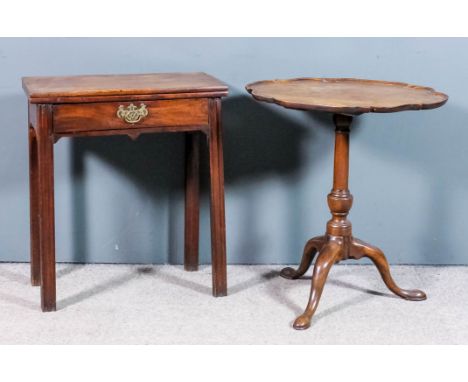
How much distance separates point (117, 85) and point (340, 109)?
0.78 metres

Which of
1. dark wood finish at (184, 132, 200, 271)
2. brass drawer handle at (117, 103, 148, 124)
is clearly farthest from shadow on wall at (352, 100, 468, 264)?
brass drawer handle at (117, 103, 148, 124)

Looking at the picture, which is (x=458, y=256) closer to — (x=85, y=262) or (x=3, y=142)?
(x=85, y=262)

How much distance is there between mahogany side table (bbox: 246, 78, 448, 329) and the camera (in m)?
2.96

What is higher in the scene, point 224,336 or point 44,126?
point 44,126

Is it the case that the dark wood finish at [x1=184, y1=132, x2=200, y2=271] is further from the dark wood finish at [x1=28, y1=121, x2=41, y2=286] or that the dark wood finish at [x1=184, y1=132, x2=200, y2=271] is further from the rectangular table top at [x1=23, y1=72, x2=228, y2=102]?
the dark wood finish at [x1=28, y1=121, x2=41, y2=286]

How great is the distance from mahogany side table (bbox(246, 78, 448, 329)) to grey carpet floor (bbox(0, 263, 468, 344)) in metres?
0.11

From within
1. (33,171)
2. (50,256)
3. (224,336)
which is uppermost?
(33,171)

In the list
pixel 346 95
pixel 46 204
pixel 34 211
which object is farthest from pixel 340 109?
pixel 34 211

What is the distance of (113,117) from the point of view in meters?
3.11

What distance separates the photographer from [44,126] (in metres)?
3.04

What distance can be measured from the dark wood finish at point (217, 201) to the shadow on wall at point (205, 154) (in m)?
0.35

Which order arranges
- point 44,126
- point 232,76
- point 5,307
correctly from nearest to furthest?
point 44,126, point 5,307, point 232,76

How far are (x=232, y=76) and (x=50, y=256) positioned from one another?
988mm

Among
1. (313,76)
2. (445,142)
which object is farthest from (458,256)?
(313,76)
